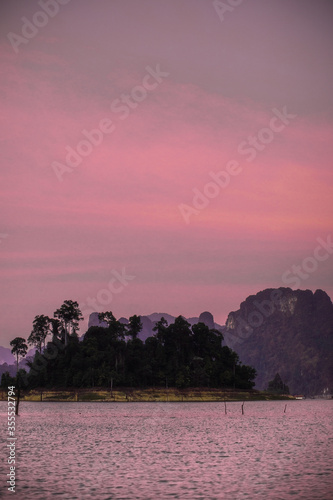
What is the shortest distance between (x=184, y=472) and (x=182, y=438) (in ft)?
119

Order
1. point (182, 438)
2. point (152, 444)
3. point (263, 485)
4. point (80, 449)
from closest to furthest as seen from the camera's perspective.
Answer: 1. point (263, 485)
2. point (80, 449)
3. point (152, 444)
4. point (182, 438)

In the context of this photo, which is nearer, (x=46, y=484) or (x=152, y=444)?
(x=46, y=484)

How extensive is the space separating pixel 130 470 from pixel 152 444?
82.4 ft

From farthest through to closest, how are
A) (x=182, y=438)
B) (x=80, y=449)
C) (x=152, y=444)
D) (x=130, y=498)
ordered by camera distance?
(x=182, y=438) → (x=152, y=444) → (x=80, y=449) → (x=130, y=498)

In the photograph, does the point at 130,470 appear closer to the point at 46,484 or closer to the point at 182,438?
the point at 46,484

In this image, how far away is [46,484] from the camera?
43.1 metres

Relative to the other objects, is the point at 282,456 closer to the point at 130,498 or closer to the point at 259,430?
the point at 130,498

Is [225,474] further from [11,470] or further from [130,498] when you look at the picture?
[11,470]

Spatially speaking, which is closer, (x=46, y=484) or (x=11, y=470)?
(x=46, y=484)

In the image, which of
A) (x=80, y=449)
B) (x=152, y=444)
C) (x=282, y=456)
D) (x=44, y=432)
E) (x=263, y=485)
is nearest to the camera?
(x=263, y=485)

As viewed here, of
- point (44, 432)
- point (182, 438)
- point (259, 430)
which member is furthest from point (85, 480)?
point (259, 430)

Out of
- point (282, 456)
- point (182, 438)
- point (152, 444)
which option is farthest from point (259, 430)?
point (282, 456)

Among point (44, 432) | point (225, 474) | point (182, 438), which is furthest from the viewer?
point (44, 432)

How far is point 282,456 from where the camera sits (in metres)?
61.5
